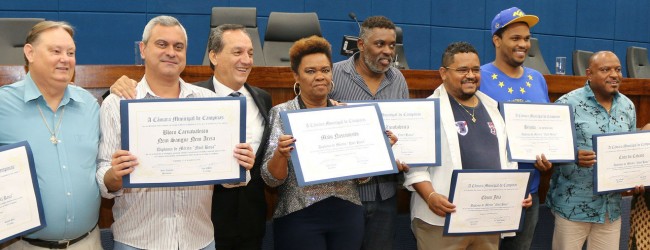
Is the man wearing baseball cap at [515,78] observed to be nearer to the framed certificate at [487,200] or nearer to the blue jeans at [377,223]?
the framed certificate at [487,200]

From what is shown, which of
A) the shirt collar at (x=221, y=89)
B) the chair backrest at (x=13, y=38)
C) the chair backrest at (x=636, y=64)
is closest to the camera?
the shirt collar at (x=221, y=89)

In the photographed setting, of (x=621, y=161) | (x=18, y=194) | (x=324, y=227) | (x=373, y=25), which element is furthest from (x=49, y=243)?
(x=621, y=161)

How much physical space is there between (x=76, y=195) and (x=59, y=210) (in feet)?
0.24

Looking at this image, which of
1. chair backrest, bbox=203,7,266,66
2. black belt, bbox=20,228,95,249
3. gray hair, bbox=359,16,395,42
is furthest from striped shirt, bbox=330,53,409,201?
chair backrest, bbox=203,7,266,66

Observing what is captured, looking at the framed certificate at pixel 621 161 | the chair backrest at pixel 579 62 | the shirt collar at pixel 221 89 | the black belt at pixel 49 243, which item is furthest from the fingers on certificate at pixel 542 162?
the chair backrest at pixel 579 62

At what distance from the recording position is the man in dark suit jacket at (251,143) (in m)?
2.54

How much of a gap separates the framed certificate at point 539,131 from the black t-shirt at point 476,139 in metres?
0.11

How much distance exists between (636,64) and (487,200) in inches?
216

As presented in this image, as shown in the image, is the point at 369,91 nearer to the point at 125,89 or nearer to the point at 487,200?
the point at 487,200

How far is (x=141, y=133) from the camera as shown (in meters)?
2.10

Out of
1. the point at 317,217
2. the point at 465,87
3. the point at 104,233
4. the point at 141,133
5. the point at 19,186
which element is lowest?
the point at 104,233

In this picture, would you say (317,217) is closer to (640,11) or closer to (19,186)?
(19,186)

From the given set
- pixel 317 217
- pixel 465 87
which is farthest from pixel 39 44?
pixel 465 87

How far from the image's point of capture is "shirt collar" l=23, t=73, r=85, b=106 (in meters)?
2.05
